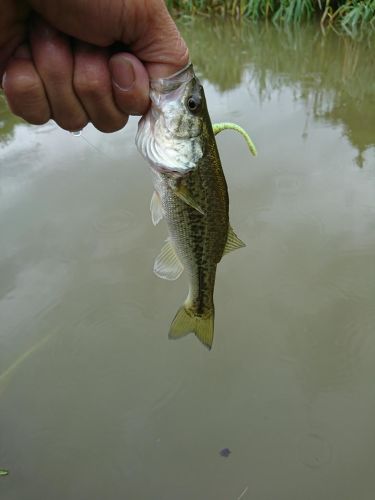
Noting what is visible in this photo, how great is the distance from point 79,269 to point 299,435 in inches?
76.0

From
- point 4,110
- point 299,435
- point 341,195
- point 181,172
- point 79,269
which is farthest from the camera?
point 4,110

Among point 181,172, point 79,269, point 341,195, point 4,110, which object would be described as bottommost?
point 4,110

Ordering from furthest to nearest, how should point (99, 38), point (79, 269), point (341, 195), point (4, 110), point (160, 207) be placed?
point (4, 110) < point (341, 195) < point (79, 269) < point (160, 207) < point (99, 38)

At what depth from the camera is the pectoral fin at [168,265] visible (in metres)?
1.98

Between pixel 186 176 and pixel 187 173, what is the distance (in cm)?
1

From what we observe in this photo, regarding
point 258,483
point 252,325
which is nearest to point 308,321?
point 252,325

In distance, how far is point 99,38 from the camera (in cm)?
143

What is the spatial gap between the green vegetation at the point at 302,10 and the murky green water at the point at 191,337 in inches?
214

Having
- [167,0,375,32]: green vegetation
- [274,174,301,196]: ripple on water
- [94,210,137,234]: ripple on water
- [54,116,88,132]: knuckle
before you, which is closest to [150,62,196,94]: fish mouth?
[54,116,88,132]: knuckle

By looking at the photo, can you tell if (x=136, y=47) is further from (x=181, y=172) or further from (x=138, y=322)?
(x=138, y=322)

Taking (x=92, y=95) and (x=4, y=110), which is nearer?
(x=92, y=95)

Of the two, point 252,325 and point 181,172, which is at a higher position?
point 181,172

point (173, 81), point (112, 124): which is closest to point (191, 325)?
point (112, 124)

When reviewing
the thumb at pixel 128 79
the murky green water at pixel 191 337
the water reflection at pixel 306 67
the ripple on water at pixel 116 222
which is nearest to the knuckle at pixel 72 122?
the thumb at pixel 128 79
